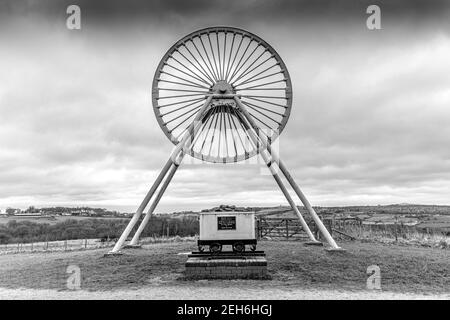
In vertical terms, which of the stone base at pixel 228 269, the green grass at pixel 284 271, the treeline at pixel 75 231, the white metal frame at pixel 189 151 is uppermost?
the white metal frame at pixel 189 151

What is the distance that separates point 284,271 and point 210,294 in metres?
3.97

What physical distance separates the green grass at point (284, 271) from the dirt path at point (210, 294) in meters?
0.50

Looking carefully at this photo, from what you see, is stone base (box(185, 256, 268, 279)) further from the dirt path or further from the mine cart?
the mine cart

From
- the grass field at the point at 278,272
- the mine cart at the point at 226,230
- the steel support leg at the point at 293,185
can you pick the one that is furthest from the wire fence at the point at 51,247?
the steel support leg at the point at 293,185

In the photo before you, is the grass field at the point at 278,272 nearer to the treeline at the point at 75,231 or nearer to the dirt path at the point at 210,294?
the dirt path at the point at 210,294

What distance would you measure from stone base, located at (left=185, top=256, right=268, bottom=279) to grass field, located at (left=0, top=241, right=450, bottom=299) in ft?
1.33

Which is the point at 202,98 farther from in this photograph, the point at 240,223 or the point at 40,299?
the point at 40,299

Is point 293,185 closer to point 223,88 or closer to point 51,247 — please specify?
point 223,88

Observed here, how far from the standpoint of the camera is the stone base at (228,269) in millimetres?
12000

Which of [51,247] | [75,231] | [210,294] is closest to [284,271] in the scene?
[210,294]
